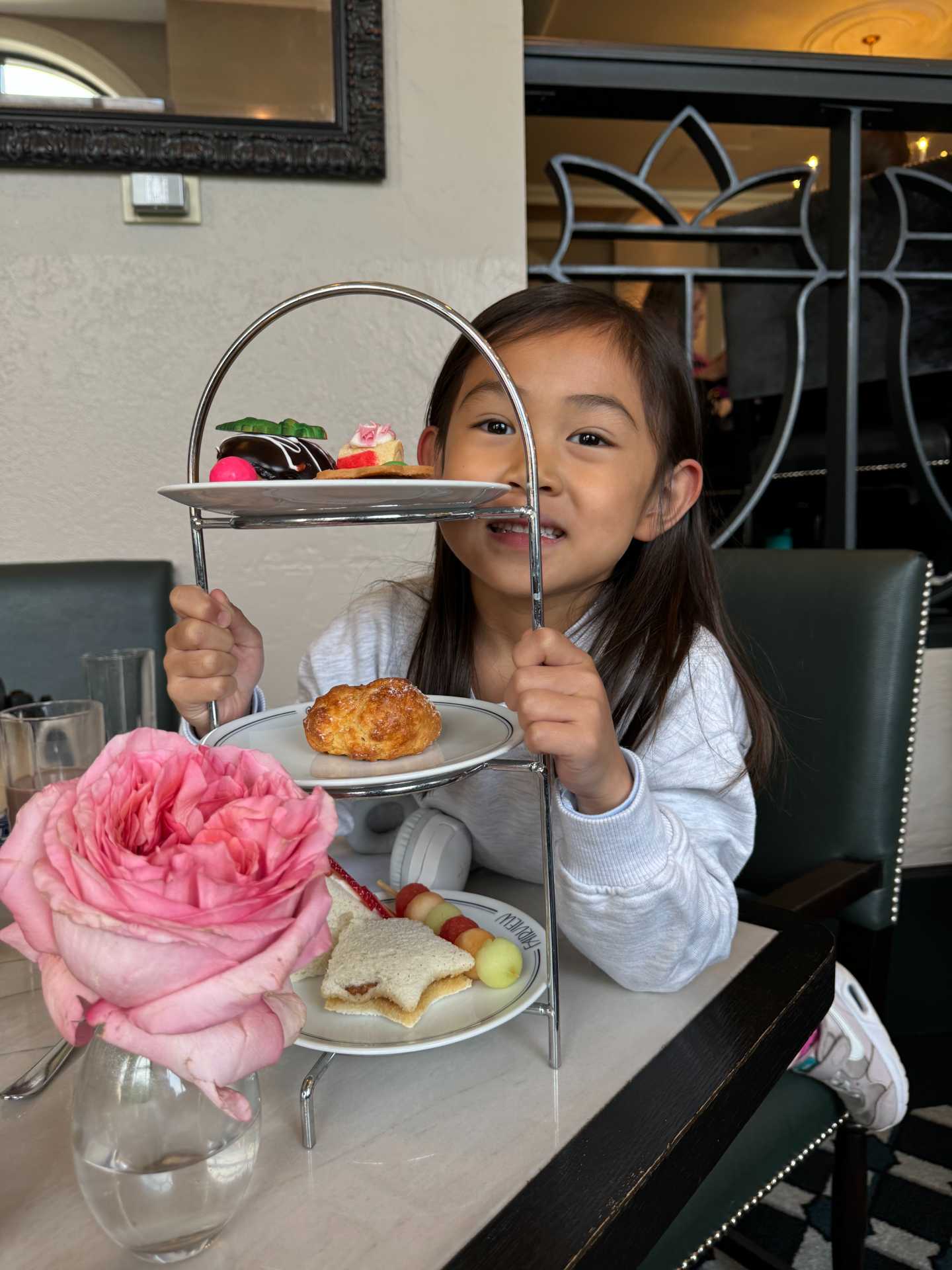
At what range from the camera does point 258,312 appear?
1646 mm

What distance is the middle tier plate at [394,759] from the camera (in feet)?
1.65

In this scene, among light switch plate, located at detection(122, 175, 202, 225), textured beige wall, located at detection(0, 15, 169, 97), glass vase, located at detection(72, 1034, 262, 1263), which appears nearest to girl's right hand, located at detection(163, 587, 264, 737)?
glass vase, located at detection(72, 1034, 262, 1263)

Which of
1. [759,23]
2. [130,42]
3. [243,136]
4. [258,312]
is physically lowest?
[258,312]

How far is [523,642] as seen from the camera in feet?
1.87

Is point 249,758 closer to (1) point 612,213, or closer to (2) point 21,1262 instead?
(2) point 21,1262

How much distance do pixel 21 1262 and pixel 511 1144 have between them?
9.2 inches

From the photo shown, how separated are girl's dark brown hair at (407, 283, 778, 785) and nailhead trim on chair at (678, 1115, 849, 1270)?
1.24 ft

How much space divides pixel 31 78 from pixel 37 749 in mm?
1353

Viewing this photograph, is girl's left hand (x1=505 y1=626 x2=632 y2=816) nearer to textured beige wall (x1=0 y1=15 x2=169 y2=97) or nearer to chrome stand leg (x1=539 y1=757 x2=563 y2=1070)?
chrome stand leg (x1=539 y1=757 x2=563 y2=1070)

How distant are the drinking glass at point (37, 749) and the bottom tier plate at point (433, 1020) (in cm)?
27

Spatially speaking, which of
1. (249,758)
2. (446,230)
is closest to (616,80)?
(446,230)

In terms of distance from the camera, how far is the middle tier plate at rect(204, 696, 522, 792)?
19.8 inches

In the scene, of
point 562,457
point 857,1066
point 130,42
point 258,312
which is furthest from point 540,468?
point 130,42

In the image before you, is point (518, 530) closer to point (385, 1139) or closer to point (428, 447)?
point (428, 447)
